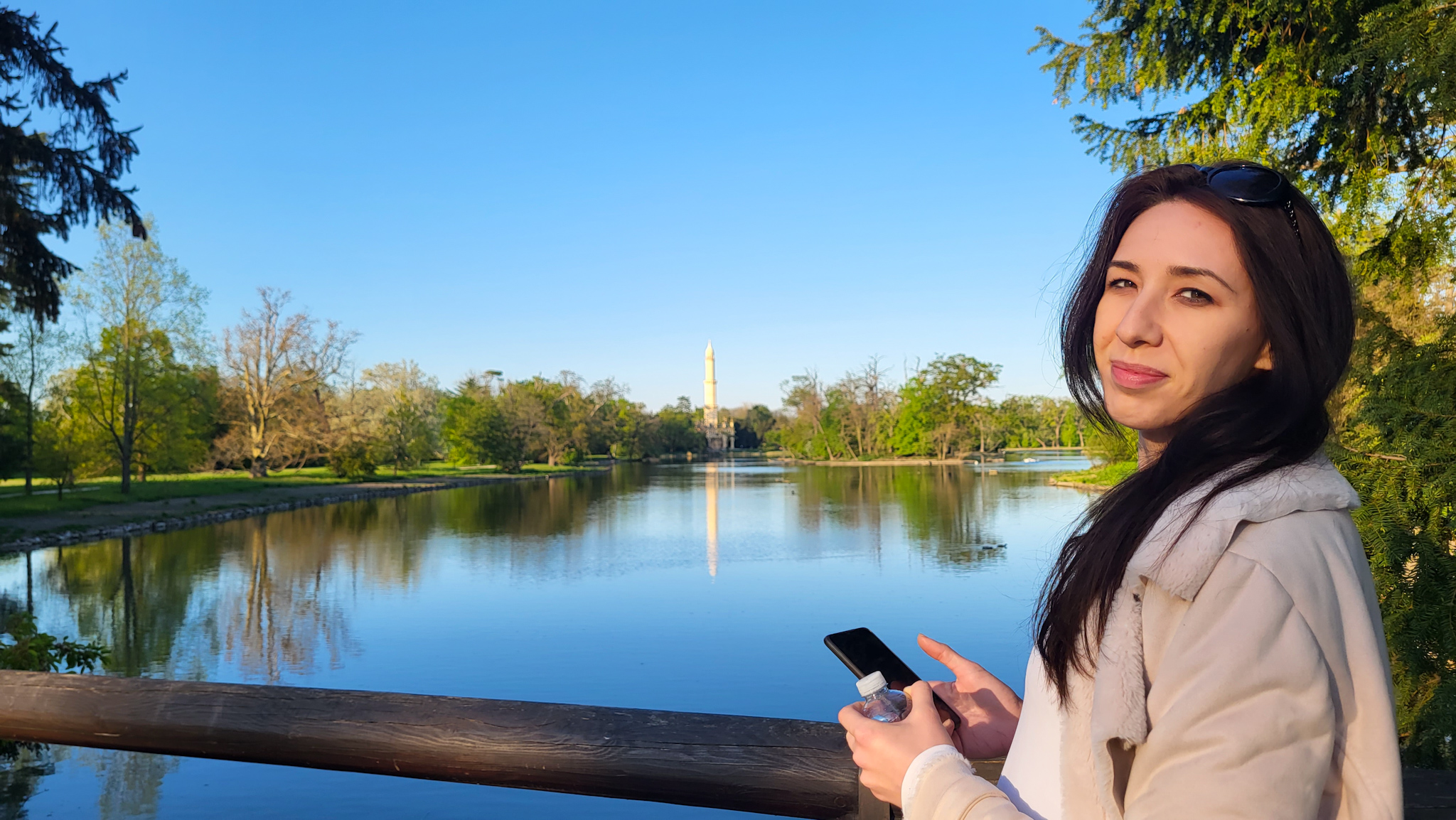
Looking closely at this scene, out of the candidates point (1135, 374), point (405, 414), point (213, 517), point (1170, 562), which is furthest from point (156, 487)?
point (1170, 562)

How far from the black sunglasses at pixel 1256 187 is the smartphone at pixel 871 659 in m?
0.64

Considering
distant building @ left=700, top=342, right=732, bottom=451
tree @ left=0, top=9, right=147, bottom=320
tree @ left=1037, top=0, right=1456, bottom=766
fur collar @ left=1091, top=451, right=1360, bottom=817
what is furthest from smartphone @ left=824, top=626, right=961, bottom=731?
distant building @ left=700, top=342, right=732, bottom=451

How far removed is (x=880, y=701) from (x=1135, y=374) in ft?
1.48

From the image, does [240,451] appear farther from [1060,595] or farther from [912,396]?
[1060,595]

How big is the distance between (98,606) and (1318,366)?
42.6ft

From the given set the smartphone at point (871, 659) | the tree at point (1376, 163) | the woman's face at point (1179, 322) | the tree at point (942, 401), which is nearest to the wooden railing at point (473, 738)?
the smartphone at point (871, 659)

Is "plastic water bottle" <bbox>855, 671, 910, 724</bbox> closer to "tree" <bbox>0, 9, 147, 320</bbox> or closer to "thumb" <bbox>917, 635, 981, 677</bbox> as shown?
"thumb" <bbox>917, 635, 981, 677</bbox>

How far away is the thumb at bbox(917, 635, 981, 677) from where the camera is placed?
3.92 feet

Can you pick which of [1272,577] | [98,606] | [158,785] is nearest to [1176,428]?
[1272,577]

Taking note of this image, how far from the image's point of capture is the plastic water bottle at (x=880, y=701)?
0.97 meters

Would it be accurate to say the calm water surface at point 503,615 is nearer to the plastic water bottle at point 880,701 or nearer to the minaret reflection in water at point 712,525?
the minaret reflection in water at point 712,525

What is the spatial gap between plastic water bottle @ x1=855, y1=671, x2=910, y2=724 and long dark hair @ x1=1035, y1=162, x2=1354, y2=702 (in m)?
0.20

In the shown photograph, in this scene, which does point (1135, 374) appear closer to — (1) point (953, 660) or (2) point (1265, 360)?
(2) point (1265, 360)

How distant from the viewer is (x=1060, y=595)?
2.70ft
